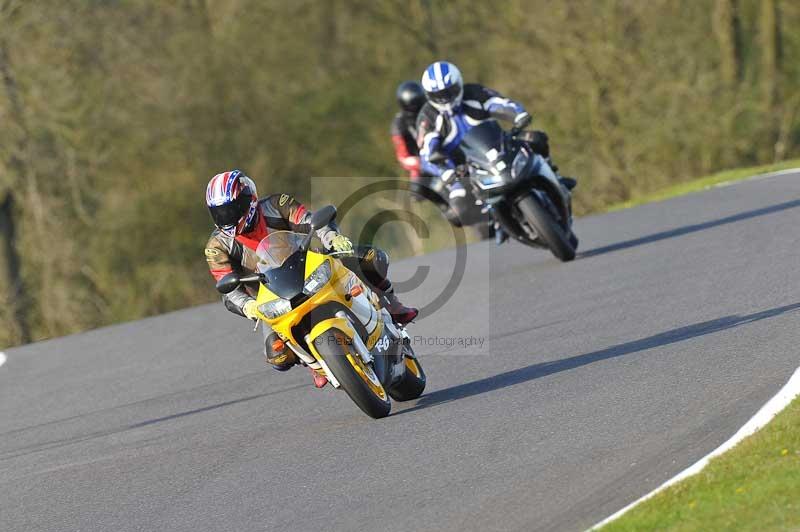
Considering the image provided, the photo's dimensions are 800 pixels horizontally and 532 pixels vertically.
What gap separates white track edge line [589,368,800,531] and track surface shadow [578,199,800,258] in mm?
7638

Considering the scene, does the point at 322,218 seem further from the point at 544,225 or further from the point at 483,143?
the point at 483,143

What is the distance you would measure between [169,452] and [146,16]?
29488mm

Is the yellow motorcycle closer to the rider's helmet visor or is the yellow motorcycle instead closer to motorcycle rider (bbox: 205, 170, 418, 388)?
motorcycle rider (bbox: 205, 170, 418, 388)

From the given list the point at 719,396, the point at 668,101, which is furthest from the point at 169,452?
the point at 668,101

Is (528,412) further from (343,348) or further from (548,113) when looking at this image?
(548,113)

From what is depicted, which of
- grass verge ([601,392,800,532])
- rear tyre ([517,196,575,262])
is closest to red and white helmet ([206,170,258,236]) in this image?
grass verge ([601,392,800,532])

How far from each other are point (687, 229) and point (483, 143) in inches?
124

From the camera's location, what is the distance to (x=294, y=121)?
3659 centimetres

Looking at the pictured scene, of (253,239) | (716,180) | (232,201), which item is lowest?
(716,180)

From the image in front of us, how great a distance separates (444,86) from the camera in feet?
43.4

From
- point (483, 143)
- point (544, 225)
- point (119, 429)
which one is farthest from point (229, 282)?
point (483, 143)

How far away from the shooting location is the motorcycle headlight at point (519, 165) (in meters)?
13.0

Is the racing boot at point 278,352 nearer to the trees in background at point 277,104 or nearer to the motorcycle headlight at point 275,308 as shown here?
the motorcycle headlight at point 275,308

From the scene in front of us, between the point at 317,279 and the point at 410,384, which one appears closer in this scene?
the point at 317,279
